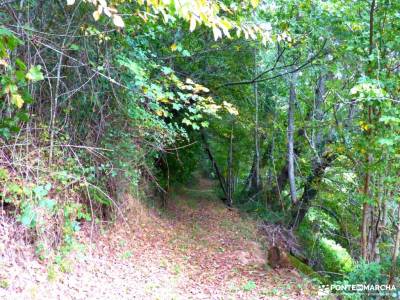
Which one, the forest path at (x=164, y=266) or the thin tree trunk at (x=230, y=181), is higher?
the thin tree trunk at (x=230, y=181)

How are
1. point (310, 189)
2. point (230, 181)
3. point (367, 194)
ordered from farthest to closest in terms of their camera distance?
1. point (230, 181)
2. point (310, 189)
3. point (367, 194)

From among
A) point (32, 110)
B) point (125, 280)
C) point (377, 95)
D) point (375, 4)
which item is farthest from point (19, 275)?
point (375, 4)

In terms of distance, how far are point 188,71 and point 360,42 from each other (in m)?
3.86

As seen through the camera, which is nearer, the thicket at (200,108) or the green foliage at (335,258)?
the thicket at (200,108)

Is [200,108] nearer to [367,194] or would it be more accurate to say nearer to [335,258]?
[367,194]

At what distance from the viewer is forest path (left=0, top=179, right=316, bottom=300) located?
13.5 feet

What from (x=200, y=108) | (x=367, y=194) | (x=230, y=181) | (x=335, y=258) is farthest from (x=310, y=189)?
(x=200, y=108)

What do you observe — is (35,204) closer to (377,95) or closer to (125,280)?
(125,280)

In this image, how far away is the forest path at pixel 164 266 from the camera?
4.12m

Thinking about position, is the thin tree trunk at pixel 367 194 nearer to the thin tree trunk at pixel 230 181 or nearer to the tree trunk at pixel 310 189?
the tree trunk at pixel 310 189

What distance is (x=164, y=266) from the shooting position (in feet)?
20.2

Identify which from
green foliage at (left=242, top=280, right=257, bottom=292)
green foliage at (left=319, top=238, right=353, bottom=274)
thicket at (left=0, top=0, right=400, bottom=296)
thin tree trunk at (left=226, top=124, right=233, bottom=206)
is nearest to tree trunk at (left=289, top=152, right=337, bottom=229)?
thicket at (left=0, top=0, right=400, bottom=296)

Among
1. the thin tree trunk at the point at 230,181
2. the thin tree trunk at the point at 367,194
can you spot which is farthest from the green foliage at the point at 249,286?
the thin tree trunk at the point at 230,181

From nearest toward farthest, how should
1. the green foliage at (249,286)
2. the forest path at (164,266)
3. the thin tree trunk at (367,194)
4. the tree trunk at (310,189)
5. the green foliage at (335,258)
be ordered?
the forest path at (164,266), the thin tree trunk at (367,194), the green foliage at (249,286), the tree trunk at (310,189), the green foliage at (335,258)
